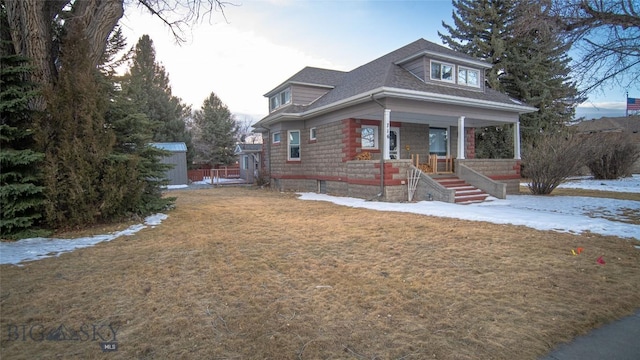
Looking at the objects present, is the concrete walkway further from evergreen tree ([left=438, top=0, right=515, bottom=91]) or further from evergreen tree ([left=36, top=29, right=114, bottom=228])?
evergreen tree ([left=438, top=0, right=515, bottom=91])

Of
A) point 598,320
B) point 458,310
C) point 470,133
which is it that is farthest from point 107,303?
point 470,133

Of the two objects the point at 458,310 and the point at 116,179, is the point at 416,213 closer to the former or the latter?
the point at 458,310

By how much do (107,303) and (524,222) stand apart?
7.75 m

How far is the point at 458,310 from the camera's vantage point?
9.99 ft

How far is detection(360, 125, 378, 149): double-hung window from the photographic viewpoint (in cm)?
1459

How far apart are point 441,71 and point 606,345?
13159 mm

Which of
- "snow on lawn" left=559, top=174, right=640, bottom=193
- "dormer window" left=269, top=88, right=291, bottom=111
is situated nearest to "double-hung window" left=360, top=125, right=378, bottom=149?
"dormer window" left=269, top=88, right=291, bottom=111

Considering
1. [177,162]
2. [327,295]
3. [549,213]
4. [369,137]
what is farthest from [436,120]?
[177,162]

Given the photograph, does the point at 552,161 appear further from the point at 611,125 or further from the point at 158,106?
the point at 611,125

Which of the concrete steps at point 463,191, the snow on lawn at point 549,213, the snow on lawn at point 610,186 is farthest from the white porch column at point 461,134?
the snow on lawn at point 610,186

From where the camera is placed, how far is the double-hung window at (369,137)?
14594mm

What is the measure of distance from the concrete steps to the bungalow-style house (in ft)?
0.15

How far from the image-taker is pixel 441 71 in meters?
14.0

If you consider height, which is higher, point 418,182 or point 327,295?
point 418,182
